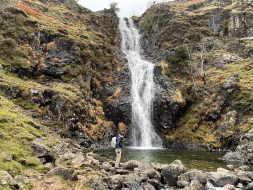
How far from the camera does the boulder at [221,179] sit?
30.3 m

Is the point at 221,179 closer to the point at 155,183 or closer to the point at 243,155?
the point at 155,183

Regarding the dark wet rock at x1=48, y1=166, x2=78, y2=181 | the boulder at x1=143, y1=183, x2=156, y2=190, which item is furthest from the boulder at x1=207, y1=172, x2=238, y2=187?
the dark wet rock at x1=48, y1=166, x2=78, y2=181

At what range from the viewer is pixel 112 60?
7588cm

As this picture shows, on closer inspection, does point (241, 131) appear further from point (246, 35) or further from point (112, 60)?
point (246, 35)

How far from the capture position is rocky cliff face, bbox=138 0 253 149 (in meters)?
62.5

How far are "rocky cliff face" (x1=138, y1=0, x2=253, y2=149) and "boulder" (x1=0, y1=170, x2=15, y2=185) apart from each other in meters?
42.3

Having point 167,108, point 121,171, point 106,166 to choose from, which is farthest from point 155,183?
point 167,108

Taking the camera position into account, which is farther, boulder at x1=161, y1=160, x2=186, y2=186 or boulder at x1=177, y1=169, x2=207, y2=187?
boulder at x1=161, y1=160, x2=186, y2=186

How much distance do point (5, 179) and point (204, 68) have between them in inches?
2507

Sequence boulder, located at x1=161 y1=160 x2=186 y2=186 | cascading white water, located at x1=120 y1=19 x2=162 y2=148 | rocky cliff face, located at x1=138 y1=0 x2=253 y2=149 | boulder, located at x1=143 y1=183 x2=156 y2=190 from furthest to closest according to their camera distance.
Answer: cascading white water, located at x1=120 y1=19 x2=162 y2=148
rocky cliff face, located at x1=138 y1=0 x2=253 y2=149
boulder, located at x1=161 y1=160 x2=186 y2=186
boulder, located at x1=143 y1=183 x2=156 y2=190

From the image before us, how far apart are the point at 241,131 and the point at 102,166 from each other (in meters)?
33.0

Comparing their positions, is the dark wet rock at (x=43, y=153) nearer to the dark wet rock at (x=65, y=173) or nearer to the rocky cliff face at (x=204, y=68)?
the dark wet rock at (x=65, y=173)

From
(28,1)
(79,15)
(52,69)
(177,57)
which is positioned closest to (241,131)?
(177,57)

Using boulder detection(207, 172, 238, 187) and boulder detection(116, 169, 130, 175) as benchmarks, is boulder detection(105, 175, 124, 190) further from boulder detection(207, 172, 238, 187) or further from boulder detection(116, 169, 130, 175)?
boulder detection(207, 172, 238, 187)
